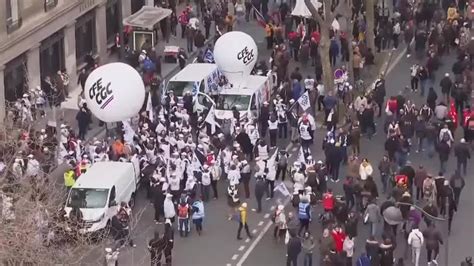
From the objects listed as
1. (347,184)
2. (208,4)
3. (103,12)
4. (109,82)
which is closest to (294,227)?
(347,184)

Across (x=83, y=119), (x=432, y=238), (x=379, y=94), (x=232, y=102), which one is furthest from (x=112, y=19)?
(x=432, y=238)

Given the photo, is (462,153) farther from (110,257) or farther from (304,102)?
(110,257)

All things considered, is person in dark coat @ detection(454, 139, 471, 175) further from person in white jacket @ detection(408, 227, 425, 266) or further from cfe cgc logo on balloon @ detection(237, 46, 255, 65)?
cfe cgc logo on balloon @ detection(237, 46, 255, 65)

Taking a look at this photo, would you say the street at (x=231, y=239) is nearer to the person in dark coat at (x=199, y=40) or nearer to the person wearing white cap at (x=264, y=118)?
the person wearing white cap at (x=264, y=118)

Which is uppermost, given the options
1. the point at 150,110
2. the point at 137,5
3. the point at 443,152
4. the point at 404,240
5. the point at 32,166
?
the point at 32,166

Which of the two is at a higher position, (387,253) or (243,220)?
(387,253)

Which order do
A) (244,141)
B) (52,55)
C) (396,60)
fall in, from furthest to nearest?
(396,60), (52,55), (244,141)

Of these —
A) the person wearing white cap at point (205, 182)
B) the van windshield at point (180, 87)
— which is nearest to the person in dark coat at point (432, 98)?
the van windshield at point (180, 87)

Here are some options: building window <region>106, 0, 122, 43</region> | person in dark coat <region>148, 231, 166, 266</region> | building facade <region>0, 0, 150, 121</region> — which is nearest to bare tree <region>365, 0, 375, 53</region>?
building facade <region>0, 0, 150, 121</region>
